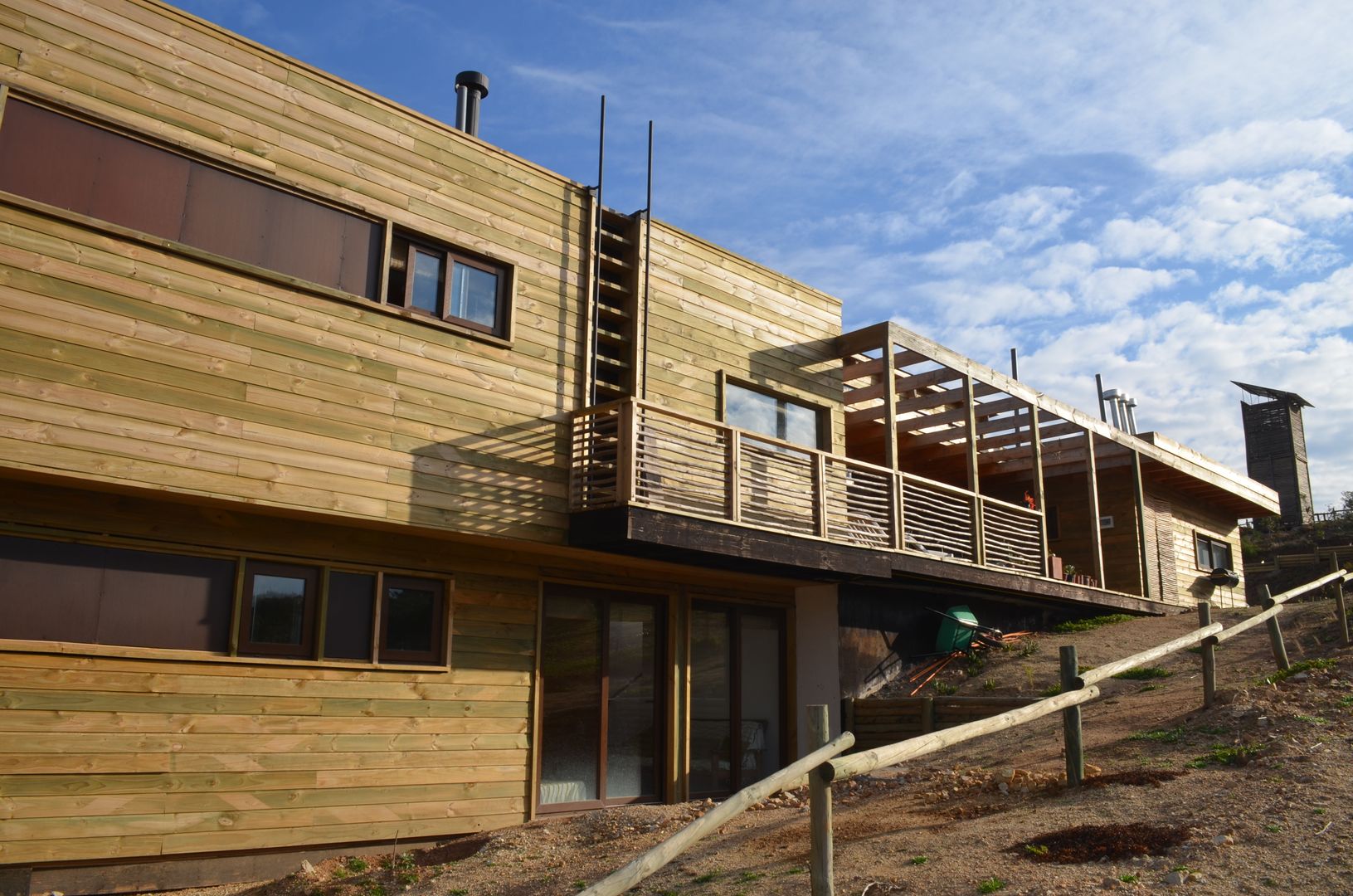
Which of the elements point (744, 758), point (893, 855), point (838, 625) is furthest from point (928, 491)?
point (893, 855)

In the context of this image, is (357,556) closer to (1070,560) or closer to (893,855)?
(893,855)

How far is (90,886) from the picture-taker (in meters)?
8.46

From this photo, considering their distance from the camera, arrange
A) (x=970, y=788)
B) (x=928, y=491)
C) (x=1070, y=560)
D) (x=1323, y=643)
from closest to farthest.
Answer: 1. (x=970, y=788)
2. (x=1323, y=643)
3. (x=928, y=491)
4. (x=1070, y=560)

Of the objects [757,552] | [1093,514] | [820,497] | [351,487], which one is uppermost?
[1093,514]

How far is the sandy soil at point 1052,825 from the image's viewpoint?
20.7 feet

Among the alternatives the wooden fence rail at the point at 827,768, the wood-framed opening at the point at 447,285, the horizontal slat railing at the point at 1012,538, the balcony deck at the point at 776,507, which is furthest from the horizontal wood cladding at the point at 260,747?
the horizontal slat railing at the point at 1012,538

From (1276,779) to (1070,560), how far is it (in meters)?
14.8

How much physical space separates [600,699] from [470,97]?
740 cm

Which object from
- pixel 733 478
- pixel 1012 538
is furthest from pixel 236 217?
pixel 1012 538

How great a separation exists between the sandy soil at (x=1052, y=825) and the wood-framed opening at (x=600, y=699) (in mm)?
889

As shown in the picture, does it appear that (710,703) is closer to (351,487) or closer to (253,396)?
(351,487)

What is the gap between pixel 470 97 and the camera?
12883mm

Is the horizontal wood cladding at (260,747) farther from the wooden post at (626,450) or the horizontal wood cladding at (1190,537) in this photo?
the horizontal wood cladding at (1190,537)

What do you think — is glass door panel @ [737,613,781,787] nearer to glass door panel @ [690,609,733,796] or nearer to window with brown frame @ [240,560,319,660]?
glass door panel @ [690,609,733,796]
